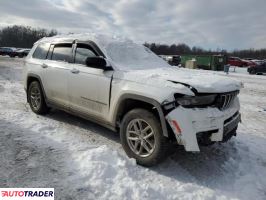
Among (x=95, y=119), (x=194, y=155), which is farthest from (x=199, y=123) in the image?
(x=95, y=119)

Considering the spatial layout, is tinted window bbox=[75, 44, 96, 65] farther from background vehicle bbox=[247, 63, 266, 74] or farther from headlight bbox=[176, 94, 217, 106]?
background vehicle bbox=[247, 63, 266, 74]

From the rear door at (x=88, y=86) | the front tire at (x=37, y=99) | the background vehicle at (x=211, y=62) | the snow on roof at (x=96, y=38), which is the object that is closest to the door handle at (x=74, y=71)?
the rear door at (x=88, y=86)

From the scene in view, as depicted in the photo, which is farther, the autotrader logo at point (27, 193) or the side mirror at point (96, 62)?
the side mirror at point (96, 62)

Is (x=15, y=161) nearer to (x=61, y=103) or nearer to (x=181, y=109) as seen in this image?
(x=61, y=103)

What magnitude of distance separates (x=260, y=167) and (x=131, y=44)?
3162mm

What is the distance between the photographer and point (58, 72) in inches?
222

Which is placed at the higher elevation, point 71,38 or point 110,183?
point 71,38

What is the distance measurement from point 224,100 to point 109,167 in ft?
6.16

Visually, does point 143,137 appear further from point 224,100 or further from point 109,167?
point 224,100

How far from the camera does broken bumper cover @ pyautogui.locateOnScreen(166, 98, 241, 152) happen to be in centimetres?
361

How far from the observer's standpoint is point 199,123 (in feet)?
12.0

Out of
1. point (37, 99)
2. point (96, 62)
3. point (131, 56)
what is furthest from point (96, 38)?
point (37, 99)

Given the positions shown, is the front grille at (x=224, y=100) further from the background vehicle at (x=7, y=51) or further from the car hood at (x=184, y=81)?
the background vehicle at (x=7, y=51)

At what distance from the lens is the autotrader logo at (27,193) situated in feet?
10.7
